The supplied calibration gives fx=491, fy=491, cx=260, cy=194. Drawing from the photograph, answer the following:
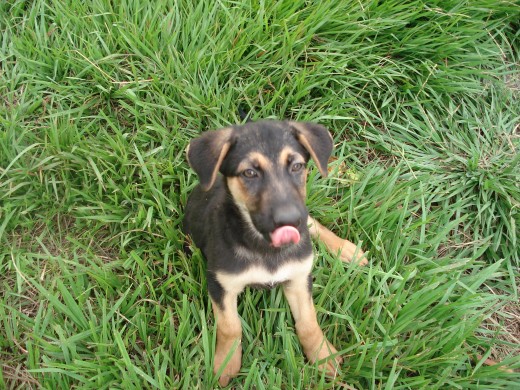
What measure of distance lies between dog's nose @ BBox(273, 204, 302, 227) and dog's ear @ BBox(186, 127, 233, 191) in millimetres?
461

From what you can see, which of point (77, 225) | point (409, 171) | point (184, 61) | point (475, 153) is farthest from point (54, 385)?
point (475, 153)

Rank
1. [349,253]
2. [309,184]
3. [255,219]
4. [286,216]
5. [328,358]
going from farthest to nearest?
[309,184]
[349,253]
[328,358]
[255,219]
[286,216]

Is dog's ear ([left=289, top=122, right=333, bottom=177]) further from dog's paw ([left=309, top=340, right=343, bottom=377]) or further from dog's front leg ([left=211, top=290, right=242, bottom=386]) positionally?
dog's paw ([left=309, top=340, right=343, bottom=377])

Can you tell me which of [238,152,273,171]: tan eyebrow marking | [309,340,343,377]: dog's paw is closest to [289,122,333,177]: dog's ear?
[238,152,273,171]: tan eyebrow marking

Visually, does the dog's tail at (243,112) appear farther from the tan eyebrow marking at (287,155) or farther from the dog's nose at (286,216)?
the dog's nose at (286,216)

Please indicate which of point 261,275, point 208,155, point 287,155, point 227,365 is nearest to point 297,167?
point 287,155

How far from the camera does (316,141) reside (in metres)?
3.03

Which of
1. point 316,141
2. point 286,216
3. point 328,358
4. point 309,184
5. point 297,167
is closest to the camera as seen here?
point 286,216

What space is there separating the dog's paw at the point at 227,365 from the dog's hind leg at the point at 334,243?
1.06 m

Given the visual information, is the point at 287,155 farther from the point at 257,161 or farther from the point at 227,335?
the point at 227,335

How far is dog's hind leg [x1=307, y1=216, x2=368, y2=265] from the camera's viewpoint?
12.4 feet

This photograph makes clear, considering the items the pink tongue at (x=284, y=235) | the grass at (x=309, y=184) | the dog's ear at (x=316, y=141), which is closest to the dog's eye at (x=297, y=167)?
the dog's ear at (x=316, y=141)

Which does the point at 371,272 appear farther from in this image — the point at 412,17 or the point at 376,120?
the point at 412,17

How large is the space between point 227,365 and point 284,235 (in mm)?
1133
